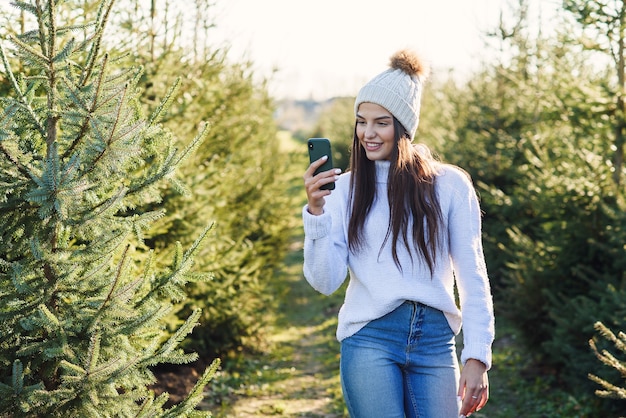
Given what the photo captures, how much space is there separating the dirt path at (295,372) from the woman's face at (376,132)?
11.9 ft

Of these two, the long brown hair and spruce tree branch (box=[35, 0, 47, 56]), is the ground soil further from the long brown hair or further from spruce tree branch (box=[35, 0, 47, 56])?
spruce tree branch (box=[35, 0, 47, 56])

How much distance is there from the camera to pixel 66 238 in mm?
2846

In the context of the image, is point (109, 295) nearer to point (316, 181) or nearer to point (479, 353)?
point (316, 181)

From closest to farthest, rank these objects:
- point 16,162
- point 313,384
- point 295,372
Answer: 1. point 16,162
2. point 313,384
3. point 295,372

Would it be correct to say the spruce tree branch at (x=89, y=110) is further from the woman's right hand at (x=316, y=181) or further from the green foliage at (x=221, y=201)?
the green foliage at (x=221, y=201)

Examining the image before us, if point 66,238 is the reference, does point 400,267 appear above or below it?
below

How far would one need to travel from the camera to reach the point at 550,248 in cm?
639

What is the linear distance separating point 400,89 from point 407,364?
1194 mm

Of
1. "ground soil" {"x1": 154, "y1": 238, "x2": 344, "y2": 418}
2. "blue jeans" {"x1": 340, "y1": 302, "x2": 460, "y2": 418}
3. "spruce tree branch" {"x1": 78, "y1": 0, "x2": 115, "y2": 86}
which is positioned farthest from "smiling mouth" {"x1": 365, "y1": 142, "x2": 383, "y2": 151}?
"ground soil" {"x1": 154, "y1": 238, "x2": 344, "y2": 418}

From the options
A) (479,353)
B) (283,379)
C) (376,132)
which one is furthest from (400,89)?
(283,379)

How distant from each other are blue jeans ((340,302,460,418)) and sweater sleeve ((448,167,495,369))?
123mm

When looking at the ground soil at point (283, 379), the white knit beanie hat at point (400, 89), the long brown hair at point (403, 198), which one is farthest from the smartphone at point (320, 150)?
the ground soil at point (283, 379)

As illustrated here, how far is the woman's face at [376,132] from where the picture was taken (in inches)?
114

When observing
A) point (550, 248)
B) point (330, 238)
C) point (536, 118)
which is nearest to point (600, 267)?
point (550, 248)
